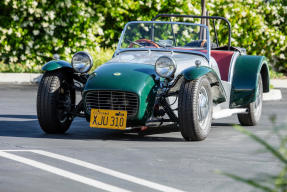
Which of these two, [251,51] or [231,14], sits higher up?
[231,14]

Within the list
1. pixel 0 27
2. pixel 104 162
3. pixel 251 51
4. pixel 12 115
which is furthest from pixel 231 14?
pixel 104 162

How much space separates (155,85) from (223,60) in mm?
1972

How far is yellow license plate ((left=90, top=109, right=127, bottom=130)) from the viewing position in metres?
7.39

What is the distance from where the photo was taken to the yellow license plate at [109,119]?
7.39m

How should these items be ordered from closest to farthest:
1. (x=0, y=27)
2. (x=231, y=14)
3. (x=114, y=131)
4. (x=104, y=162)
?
(x=104, y=162), (x=114, y=131), (x=0, y=27), (x=231, y=14)

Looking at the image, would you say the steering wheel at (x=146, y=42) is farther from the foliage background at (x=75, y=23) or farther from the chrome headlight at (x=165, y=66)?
the foliage background at (x=75, y=23)

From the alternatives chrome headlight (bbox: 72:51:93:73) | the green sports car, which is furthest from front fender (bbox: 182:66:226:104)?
chrome headlight (bbox: 72:51:93:73)

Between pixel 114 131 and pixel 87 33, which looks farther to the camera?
pixel 87 33

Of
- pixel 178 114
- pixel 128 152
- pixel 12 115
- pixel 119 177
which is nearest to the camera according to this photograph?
pixel 119 177

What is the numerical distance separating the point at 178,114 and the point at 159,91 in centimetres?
40

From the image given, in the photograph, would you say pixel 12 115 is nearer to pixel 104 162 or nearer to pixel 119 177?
pixel 104 162

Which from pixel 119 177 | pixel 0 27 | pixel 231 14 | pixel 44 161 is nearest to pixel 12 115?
pixel 44 161

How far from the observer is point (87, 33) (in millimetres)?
19188

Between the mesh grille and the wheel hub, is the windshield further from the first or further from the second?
the mesh grille
